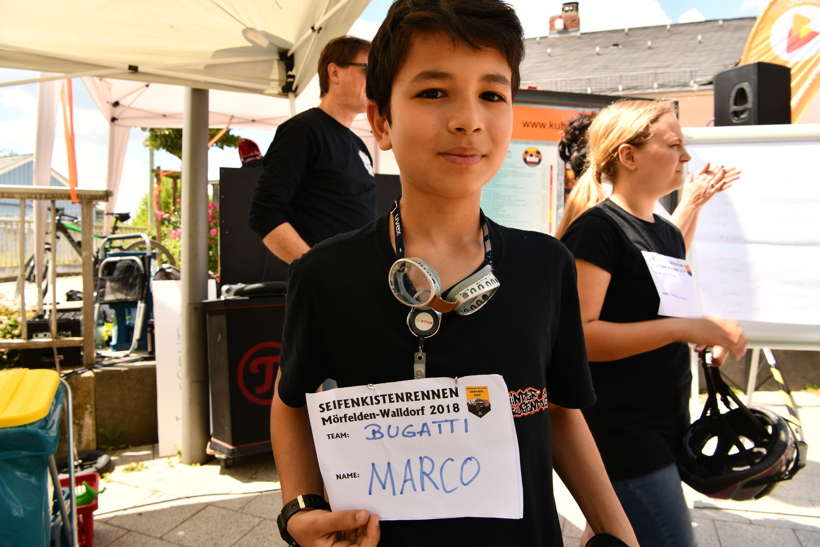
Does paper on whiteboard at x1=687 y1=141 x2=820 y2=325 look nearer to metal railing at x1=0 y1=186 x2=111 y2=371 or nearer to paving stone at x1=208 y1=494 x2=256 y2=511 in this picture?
paving stone at x1=208 y1=494 x2=256 y2=511

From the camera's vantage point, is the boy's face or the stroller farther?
the stroller

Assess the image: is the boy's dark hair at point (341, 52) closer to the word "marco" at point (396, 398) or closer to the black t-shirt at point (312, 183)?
the black t-shirt at point (312, 183)

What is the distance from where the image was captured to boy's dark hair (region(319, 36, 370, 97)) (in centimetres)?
239

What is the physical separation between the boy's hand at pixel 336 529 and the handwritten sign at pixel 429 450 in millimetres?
32

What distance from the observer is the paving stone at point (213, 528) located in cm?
275

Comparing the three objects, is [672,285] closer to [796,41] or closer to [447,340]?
[447,340]

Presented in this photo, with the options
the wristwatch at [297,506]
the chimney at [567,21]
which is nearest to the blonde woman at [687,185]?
the wristwatch at [297,506]

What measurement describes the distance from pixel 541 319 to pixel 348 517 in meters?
0.44

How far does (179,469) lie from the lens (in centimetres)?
364

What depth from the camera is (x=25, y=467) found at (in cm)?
151

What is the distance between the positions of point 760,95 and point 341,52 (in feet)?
7.60

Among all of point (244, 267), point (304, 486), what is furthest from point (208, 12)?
point (304, 486)

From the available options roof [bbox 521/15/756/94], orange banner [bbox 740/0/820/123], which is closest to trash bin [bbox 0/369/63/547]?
orange banner [bbox 740/0/820/123]

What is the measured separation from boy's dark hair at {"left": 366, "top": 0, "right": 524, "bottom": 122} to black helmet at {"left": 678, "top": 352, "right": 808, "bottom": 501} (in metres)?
1.29
